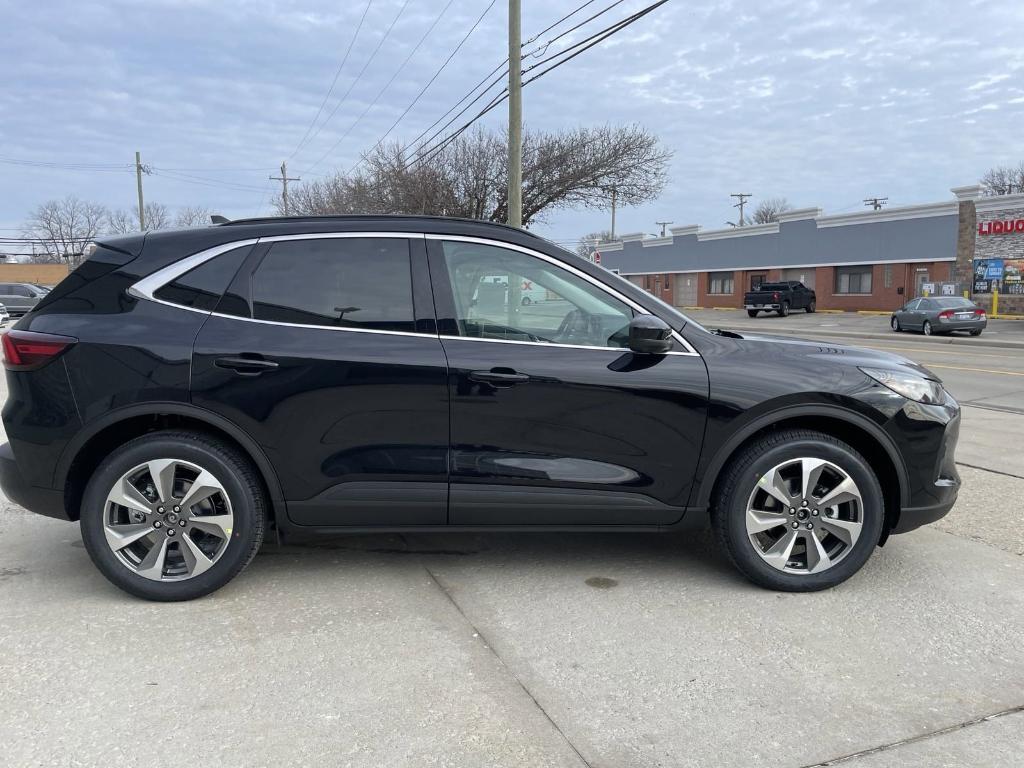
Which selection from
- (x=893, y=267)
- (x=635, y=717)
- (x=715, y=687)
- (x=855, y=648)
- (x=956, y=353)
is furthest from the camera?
(x=893, y=267)

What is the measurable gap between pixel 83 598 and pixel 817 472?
3.47m

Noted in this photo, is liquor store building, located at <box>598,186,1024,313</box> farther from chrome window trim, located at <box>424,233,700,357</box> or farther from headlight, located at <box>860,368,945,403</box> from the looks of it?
chrome window trim, located at <box>424,233,700,357</box>

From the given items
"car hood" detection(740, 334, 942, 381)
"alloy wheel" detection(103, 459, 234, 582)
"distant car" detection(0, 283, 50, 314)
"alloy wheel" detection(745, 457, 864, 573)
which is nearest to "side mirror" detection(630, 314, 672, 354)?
"car hood" detection(740, 334, 942, 381)

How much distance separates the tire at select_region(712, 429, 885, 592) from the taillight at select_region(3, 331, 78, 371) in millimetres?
3088

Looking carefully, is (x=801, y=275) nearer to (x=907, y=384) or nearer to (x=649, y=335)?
(x=907, y=384)

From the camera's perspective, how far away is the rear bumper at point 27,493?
363cm

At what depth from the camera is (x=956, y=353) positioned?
817 inches

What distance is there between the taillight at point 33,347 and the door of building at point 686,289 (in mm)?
51884

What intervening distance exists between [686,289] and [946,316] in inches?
1096

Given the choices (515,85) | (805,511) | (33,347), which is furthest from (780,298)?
(33,347)

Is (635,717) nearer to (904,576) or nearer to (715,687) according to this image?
(715,687)

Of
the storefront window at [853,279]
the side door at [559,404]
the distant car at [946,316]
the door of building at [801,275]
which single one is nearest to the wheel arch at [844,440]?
the side door at [559,404]

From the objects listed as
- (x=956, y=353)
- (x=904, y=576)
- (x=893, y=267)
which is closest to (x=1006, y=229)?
(x=893, y=267)

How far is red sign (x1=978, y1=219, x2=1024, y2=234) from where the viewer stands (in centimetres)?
3369
